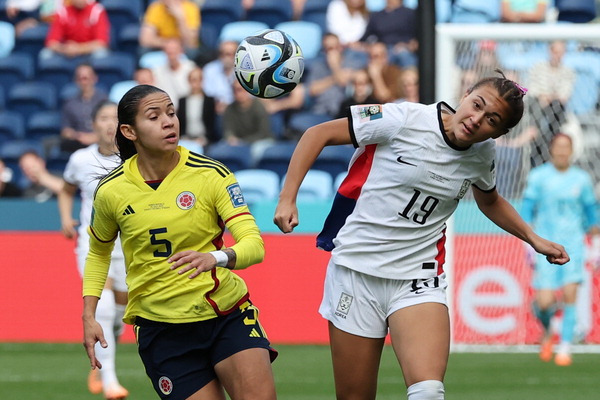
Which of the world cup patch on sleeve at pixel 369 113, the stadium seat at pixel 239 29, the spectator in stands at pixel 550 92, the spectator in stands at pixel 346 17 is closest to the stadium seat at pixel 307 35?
the spectator in stands at pixel 346 17

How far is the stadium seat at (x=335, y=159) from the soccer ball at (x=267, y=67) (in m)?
8.07

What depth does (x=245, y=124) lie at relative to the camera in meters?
14.6

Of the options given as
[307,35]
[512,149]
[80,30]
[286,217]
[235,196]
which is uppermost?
[235,196]

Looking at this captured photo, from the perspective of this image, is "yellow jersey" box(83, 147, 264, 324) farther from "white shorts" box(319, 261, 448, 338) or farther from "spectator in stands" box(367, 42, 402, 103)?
"spectator in stands" box(367, 42, 402, 103)

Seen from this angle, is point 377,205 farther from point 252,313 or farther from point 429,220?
point 252,313

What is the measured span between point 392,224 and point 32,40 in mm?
13067

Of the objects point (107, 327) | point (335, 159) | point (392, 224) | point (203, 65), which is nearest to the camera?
point (392, 224)

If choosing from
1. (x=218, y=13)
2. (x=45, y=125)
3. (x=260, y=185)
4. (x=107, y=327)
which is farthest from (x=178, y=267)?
(x=218, y=13)

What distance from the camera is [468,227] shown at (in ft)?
39.2

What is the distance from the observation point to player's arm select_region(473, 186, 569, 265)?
566 centimetres

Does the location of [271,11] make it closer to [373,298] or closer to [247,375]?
[373,298]

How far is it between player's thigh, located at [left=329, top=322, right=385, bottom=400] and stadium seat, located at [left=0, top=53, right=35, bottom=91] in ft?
41.2

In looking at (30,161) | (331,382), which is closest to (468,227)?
(331,382)

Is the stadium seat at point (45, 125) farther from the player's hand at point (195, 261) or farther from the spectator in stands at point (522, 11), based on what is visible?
the player's hand at point (195, 261)
